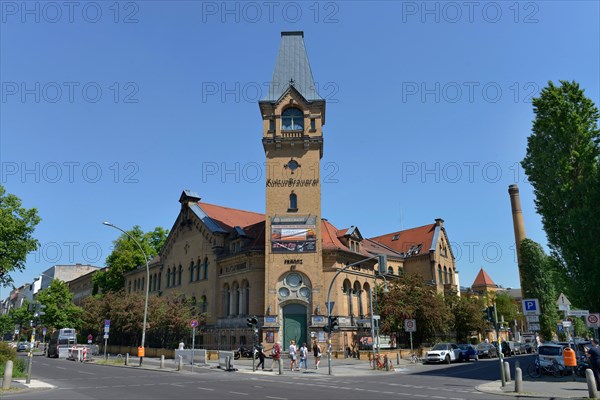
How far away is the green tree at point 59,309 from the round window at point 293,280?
42.8 metres

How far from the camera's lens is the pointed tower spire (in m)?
44.7

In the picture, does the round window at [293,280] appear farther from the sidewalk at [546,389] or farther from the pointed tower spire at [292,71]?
the sidewalk at [546,389]

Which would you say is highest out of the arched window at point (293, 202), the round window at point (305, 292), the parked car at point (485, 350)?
the arched window at point (293, 202)

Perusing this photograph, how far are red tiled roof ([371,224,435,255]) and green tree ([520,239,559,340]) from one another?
1692cm

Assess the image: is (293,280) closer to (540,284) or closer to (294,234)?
(294,234)

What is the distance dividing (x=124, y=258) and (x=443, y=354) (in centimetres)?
5009

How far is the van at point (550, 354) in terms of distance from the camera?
22.6m

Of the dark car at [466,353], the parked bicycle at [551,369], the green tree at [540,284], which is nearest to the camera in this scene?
the parked bicycle at [551,369]

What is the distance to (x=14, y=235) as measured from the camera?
1563 inches

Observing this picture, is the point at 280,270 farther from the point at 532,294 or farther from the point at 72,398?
the point at 532,294

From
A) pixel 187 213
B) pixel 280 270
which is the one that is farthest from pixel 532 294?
pixel 187 213

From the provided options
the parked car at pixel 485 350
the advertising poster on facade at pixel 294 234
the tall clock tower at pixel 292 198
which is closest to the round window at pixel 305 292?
the tall clock tower at pixel 292 198

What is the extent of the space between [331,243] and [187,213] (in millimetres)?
19016

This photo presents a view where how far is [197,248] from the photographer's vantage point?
5009 centimetres
